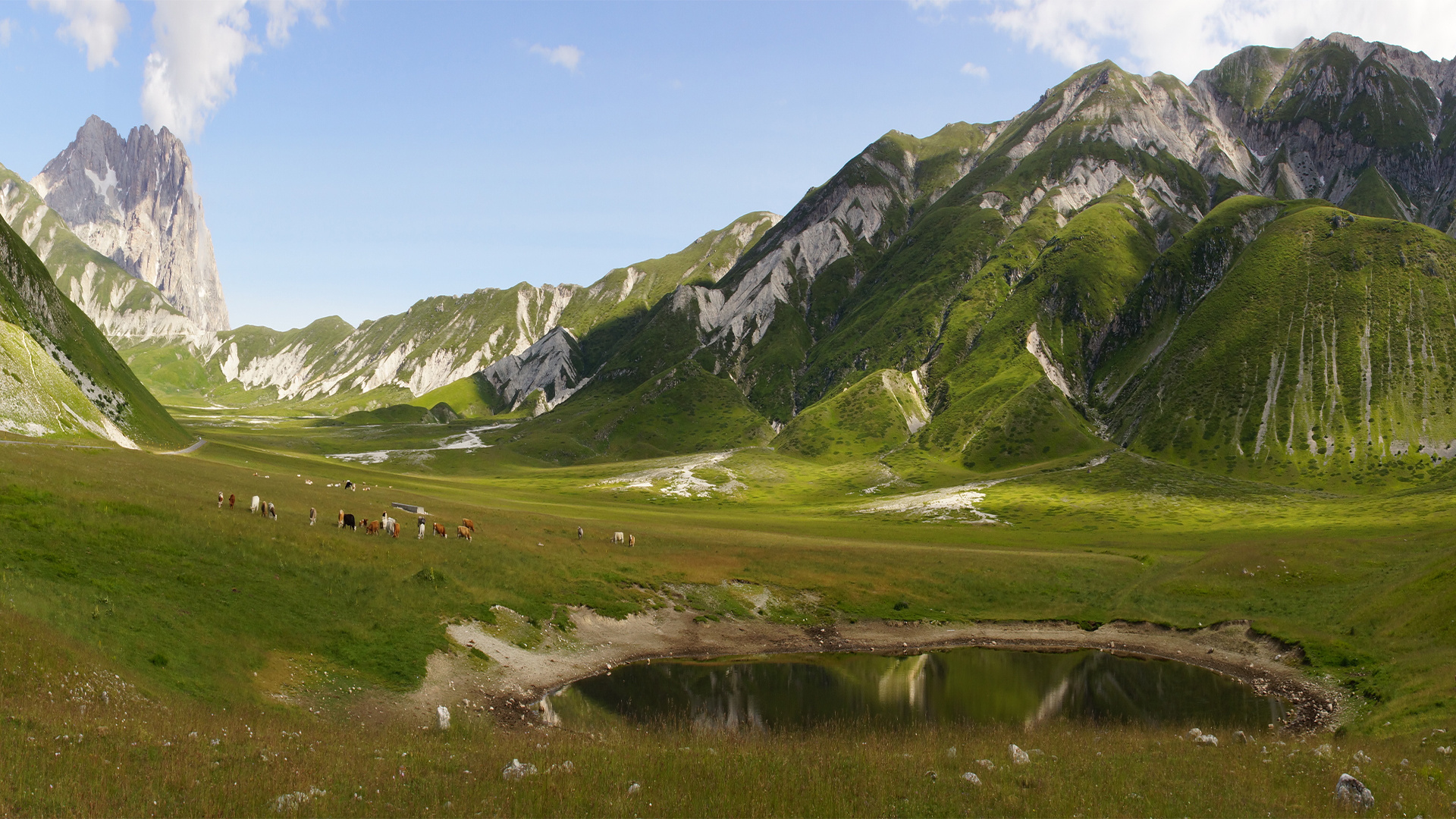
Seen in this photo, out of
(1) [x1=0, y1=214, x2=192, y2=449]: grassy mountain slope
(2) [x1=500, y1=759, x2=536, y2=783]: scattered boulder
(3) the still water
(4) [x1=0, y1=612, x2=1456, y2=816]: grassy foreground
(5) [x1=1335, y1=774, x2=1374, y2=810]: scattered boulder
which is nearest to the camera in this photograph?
(4) [x1=0, y1=612, x2=1456, y2=816]: grassy foreground

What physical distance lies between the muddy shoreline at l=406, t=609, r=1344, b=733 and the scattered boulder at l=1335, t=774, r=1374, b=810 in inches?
807

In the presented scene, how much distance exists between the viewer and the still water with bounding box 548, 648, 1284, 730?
117 ft

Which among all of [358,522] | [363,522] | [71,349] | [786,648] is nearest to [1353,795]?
[786,648]

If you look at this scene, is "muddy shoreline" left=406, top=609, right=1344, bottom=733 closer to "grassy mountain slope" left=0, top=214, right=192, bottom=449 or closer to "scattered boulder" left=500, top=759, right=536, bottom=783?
"scattered boulder" left=500, top=759, right=536, bottom=783

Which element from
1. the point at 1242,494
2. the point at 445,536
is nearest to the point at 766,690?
the point at 445,536

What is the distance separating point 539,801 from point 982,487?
15502 cm

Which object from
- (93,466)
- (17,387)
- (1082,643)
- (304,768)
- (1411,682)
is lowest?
(1082,643)

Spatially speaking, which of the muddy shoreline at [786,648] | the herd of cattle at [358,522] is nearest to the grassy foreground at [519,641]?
the muddy shoreline at [786,648]

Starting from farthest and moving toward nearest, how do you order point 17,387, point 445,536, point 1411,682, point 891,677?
point 17,387 → point 445,536 → point 891,677 → point 1411,682

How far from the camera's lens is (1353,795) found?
18.0 meters

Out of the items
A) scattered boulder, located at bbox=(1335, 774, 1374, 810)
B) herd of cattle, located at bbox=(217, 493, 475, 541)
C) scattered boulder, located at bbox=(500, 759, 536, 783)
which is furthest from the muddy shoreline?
scattered boulder, located at bbox=(1335, 774, 1374, 810)

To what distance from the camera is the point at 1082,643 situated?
183ft

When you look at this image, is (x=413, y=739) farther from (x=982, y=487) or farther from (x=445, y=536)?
(x=982, y=487)

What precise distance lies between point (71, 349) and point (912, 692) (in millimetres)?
136122
